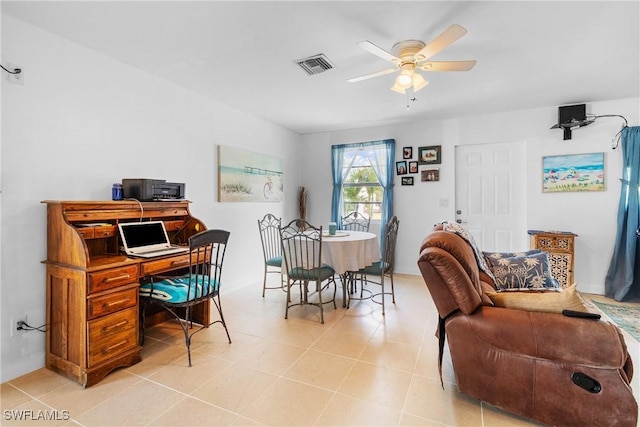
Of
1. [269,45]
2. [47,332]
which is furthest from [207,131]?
[47,332]

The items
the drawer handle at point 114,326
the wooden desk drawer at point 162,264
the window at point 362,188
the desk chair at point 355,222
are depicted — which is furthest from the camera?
the window at point 362,188

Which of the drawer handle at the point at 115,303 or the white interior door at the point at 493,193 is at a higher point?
the white interior door at the point at 493,193

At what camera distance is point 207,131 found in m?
3.70

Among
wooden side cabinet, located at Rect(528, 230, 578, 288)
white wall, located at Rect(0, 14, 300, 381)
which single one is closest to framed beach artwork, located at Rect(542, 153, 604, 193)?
wooden side cabinet, located at Rect(528, 230, 578, 288)

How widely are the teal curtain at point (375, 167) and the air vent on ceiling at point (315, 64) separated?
245 centimetres

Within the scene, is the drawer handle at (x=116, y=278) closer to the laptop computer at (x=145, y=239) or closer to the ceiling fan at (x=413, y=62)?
the laptop computer at (x=145, y=239)

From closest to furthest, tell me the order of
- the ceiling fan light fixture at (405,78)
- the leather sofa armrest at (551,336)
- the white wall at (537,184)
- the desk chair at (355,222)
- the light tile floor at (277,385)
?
the leather sofa armrest at (551,336), the light tile floor at (277,385), the ceiling fan light fixture at (405,78), the white wall at (537,184), the desk chair at (355,222)

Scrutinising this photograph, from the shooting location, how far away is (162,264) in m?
2.43

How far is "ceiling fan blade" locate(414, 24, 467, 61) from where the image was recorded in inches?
70.9

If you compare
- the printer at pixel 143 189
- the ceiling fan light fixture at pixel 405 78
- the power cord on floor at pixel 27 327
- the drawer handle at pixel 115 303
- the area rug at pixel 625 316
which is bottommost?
the area rug at pixel 625 316

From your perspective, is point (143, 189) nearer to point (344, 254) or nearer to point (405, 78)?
point (344, 254)

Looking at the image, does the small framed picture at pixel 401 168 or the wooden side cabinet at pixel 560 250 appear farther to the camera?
the small framed picture at pixel 401 168

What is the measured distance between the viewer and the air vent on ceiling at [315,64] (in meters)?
2.65

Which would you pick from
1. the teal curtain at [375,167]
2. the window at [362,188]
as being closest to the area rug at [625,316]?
the teal curtain at [375,167]
